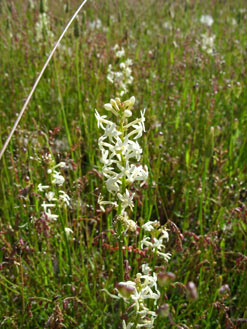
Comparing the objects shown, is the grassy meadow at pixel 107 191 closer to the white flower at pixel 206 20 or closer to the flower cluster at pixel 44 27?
the flower cluster at pixel 44 27

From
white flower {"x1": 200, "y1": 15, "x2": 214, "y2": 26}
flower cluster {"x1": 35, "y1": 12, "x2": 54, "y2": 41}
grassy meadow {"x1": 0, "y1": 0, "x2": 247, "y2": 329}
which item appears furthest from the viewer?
white flower {"x1": 200, "y1": 15, "x2": 214, "y2": 26}

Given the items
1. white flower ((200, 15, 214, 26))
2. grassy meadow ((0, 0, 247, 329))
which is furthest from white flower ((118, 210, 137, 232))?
white flower ((200, 15, 214, 26))

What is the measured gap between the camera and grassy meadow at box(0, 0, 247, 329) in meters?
1.61

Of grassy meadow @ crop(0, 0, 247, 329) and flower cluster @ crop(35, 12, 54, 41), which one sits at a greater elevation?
flower cluster @ crop(35, 12, 54, 41)

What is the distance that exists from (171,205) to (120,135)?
56.2 inches

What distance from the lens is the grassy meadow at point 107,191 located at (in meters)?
1.61

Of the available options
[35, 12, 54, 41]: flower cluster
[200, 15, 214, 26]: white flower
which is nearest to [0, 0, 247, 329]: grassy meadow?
[35, 12, 54, 41]: flower cluster

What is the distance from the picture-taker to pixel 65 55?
3.92 metres

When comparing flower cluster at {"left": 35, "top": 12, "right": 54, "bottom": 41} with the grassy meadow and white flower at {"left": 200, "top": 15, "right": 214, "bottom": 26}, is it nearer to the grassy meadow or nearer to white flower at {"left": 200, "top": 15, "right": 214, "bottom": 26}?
the grassy meadow

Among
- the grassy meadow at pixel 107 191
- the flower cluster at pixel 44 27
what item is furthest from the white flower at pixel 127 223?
the flower cluster at pixel 44 27

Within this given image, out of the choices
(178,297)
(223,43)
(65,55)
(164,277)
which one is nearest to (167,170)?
(178,297)

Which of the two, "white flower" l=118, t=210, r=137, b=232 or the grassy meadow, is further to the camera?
the grassy meadow

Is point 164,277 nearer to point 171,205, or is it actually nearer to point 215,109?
point 171,205

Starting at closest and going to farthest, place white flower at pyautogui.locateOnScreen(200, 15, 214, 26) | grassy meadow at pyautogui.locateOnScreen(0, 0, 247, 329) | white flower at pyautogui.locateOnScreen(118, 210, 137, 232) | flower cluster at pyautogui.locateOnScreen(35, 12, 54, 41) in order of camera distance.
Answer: white flower at pyautogui.locateOnScreen(118, 210, 137, 232) → grassy meadow at pyautogui.locateOnScreen(0, 0, 247, 329) → flower cluster at pyautogui.locateOnScreen(35, 12, 54, 41) → white flower at pyautogui.locateOnScreen(200, 15, 214, 26)
